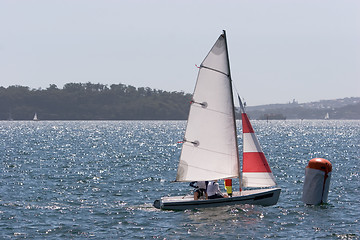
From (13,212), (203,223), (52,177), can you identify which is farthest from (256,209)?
(52,177)

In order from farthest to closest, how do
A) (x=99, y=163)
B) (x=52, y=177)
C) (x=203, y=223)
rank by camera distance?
(x=99, y=163), (x=52, y=177), (x=203, y=223)

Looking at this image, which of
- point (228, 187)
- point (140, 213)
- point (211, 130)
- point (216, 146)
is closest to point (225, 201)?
point (228, 187)

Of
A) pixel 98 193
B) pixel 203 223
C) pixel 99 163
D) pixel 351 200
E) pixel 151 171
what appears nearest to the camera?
pixel 203 223

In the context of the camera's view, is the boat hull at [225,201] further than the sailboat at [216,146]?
Yes

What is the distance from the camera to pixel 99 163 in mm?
60438

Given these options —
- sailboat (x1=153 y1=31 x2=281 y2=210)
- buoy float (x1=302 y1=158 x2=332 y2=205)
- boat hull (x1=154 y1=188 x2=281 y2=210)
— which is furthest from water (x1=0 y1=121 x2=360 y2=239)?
sailboat (x1=153 y1=31 x2=281 y2=210)

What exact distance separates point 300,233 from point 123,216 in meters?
8.47

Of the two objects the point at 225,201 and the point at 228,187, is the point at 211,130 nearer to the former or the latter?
the point at 228,187

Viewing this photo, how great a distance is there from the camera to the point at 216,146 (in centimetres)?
2839

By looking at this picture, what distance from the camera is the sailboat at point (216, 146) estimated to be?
27.5 metres

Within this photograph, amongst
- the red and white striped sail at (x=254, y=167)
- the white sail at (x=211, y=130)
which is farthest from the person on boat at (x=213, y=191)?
the red and white striped sail at (x=254, y=167)

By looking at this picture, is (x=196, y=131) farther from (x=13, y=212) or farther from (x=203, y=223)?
(x=13, y=212)

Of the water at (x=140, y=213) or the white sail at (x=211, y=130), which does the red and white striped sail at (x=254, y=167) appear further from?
the water at (x=140, y=213)

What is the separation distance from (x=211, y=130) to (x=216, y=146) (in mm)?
859
